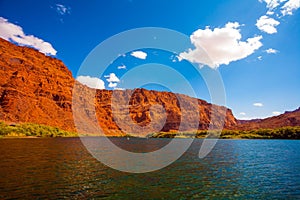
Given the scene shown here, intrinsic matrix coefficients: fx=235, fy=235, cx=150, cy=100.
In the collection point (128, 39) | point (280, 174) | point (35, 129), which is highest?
point (128, 39)

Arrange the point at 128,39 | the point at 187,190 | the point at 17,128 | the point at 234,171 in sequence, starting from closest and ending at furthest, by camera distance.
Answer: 1. the point at 187,190
2. the point at 234,171
3. the point at 128,39
4. the point at 17,128

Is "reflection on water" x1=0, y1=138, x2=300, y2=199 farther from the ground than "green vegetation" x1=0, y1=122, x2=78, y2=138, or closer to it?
closer to it

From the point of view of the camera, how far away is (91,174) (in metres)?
35.0

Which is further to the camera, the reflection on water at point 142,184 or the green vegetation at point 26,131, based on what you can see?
the green vegetation at point 26,131

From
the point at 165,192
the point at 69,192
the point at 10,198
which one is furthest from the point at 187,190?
the point at 10,198

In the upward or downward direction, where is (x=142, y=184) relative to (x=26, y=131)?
downward

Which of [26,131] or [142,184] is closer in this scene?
[142,184]

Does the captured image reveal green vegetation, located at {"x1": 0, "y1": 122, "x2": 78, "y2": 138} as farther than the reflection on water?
Yes

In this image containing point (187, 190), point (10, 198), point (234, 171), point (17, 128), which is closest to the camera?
point (10, 198)

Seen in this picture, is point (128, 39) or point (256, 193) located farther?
point (128, 39)

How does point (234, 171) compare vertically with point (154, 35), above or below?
below

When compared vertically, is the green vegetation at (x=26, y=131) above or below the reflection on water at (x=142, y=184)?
above

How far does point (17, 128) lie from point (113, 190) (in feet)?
478

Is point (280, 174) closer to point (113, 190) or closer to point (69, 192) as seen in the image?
point (113, 190)
